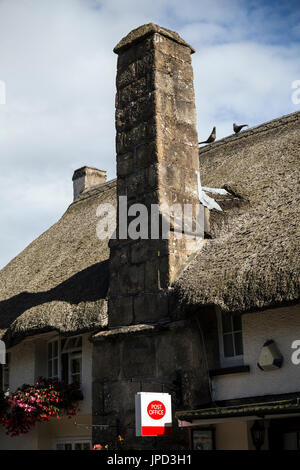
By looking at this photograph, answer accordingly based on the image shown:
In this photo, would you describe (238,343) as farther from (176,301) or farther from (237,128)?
(237,128)

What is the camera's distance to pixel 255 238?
9289mm

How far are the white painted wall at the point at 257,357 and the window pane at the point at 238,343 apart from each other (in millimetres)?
277

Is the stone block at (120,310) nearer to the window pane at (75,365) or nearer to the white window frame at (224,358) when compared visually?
the white window frame at (224,358)

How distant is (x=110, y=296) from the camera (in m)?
10.4

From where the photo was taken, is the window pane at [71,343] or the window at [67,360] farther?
the window pane at [71,343]

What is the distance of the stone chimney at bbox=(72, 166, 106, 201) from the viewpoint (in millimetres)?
19261

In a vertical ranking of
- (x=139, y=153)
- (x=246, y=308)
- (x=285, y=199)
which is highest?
(x=139, y=153)

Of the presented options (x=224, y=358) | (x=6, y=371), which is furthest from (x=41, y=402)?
(x=224, y=358)

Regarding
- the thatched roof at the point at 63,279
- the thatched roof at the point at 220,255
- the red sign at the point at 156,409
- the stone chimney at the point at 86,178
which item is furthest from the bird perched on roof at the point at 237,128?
the red sign at the point at 156,409

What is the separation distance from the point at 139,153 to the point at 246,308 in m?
3.31

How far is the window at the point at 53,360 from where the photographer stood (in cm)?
1262

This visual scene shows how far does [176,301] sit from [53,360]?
420 cm
